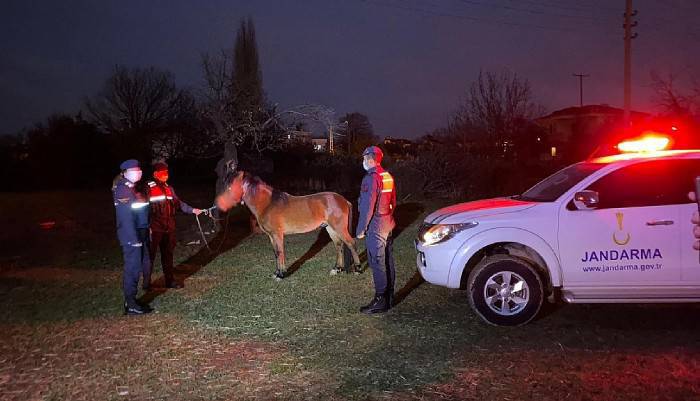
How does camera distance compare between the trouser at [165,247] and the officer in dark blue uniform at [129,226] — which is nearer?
the officer in dark blue uniform at [129,226]

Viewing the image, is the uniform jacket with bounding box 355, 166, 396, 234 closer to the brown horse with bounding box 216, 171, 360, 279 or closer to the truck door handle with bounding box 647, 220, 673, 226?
the brown horse with bounding box 216, 171, 360, 279

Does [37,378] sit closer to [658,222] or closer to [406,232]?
[658,222]

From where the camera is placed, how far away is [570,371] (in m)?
5.06

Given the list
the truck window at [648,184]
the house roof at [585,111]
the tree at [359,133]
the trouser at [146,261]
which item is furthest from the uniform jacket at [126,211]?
the house roof at [585,111]

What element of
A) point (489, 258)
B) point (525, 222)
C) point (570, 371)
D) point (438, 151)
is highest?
point (438, 151)

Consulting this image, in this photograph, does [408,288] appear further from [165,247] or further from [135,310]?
[135,310]

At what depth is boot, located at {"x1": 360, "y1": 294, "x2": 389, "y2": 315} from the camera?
6969 mm

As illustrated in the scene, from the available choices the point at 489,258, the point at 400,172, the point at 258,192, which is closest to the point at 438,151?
the point at 400,172

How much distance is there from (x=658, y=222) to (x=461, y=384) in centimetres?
280

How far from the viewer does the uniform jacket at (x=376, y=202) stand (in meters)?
6.78

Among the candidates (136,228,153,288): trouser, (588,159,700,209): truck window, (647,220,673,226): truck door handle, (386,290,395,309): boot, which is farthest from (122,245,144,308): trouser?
(647,220,673,226): truck door handle

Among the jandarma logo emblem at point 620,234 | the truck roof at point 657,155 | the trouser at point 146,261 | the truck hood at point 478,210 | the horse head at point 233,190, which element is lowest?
the trouser at point 146,261

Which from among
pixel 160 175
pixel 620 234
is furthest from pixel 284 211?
pixel 620 234

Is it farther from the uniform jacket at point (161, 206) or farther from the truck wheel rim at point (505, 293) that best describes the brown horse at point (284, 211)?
the truck wheel rim at point (505, 293)
